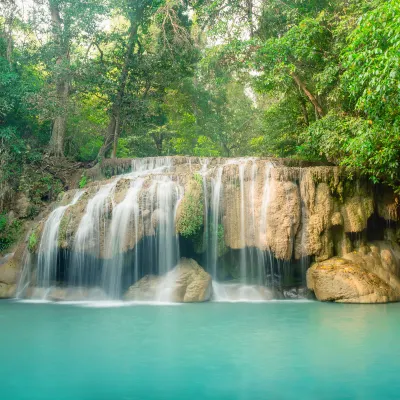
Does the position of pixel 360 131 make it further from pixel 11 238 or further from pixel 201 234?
pixel 11 238

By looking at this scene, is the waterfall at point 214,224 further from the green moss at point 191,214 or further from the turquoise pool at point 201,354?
the turquoise pool at point 201,354

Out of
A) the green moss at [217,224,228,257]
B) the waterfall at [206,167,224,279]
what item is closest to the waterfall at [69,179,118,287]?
the waterfall at [206,167,224,279]

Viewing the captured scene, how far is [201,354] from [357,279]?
6130 millimetres

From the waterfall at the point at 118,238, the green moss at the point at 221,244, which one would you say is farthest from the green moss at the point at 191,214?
the waterfall at the point at 118,238

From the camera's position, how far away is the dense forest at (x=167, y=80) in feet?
43.5

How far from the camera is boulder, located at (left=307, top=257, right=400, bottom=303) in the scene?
11.1 metres

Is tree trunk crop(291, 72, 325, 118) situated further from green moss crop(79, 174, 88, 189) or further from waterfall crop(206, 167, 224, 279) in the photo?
green moss crop(79, 174, 88, 189)

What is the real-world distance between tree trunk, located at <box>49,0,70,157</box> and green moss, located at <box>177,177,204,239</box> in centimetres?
917

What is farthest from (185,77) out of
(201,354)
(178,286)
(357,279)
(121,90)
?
(201,354)

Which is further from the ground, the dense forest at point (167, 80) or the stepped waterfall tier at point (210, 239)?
the dense forest at point (167, 80)

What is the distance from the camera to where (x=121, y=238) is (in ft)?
40.5

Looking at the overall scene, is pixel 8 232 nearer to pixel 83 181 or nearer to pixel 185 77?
pixel 83 181

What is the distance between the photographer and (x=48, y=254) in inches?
506

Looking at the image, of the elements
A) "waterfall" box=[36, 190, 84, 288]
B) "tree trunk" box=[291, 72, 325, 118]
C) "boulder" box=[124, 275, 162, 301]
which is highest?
"tree trunk" box=[291, 72, 325, 118]
